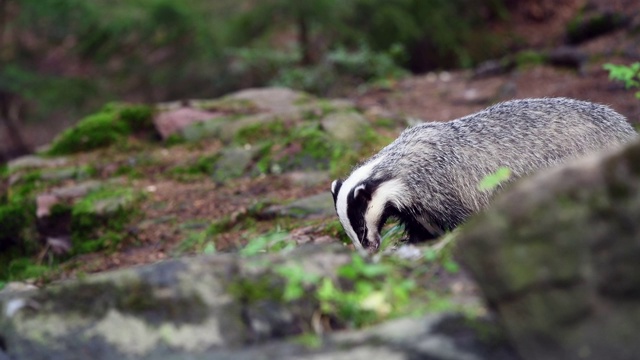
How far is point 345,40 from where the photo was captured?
13211 mm

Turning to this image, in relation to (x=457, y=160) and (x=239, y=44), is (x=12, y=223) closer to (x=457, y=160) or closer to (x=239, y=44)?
(x=457, y=160)

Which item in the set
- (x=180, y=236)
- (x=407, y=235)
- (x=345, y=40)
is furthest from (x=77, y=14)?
(x=407, y=235)

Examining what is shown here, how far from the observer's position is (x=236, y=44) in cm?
1266

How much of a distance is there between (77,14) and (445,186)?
9.83m

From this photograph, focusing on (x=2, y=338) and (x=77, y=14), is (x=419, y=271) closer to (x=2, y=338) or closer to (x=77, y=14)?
(x=2, y=338)

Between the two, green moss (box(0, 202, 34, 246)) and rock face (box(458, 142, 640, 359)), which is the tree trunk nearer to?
green moss (box(0, 202, 34, 246))

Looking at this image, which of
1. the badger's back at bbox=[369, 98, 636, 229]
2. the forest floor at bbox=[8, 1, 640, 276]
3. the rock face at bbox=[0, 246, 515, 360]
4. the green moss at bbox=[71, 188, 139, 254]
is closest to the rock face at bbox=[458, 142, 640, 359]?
the rock face at bbox=[0, 246, 515, 360]

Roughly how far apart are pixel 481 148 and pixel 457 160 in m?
0.19

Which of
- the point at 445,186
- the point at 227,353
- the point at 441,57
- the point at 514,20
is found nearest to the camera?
the point at 227,353

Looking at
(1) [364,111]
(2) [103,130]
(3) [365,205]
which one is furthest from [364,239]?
(2) [103,130]

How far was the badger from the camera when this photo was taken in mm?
4691

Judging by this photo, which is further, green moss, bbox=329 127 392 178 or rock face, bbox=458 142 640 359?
green moss, bbox=329 127 392 178

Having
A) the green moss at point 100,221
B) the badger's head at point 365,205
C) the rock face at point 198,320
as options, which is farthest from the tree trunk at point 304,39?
the rock face at point 198,320

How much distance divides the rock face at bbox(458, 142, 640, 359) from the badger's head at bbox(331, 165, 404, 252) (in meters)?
1.99
